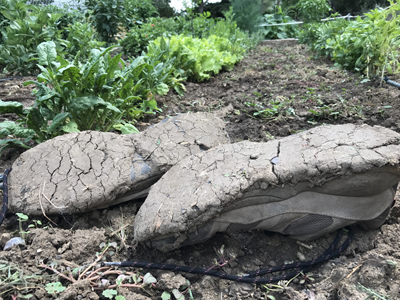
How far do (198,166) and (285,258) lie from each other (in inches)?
29.1

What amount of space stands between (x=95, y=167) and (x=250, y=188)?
113 centimetres

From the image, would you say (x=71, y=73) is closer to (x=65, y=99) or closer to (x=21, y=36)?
(x=65, y=99)

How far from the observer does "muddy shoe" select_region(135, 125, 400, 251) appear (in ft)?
4.96

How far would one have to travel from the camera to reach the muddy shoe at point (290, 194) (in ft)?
4.96

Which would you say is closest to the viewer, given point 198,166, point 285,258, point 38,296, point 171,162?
point 38,296

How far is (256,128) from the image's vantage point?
9.59 ft

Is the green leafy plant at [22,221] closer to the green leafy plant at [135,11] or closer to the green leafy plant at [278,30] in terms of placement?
the green leafy plant at [135,11]

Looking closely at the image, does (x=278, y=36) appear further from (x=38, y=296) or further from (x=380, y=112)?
(x=38, y=296)

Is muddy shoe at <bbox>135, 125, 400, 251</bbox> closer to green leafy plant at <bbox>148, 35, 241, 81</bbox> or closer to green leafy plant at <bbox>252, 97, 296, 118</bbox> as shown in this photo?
A: green leafy plant at <bbox>252, 97, 296, 118</bbox>

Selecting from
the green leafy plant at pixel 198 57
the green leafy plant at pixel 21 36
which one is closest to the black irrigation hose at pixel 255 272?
the green leafy plant at pixel 198 57

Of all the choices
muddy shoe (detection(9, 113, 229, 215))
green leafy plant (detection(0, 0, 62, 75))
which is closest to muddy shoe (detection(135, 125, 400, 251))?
muddy shoe (detection(9, 113, 229, 215))

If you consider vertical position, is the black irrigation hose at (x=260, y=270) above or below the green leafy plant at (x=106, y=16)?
below

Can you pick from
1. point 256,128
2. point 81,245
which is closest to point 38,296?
point 81,245

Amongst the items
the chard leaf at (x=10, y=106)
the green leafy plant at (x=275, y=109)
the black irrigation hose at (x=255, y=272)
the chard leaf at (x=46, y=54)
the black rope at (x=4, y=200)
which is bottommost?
the black irrigation hose at (x=255, y=272)
